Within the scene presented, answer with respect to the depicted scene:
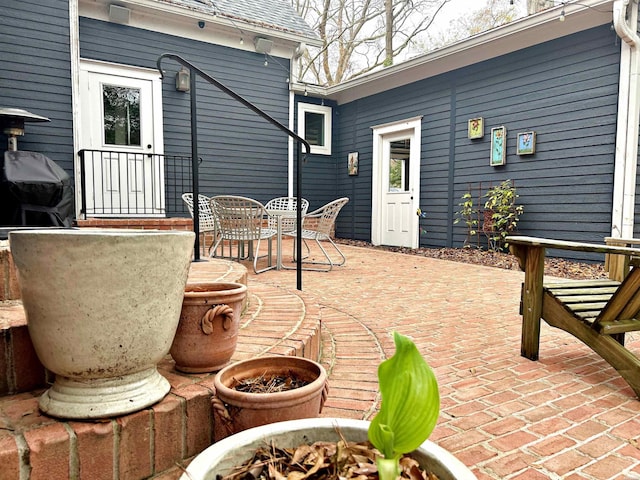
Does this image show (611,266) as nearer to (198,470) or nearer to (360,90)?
(198,470)

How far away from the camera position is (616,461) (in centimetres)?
123

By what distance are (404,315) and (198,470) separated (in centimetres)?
227

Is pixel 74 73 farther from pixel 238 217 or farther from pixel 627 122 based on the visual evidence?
pixel 627 122

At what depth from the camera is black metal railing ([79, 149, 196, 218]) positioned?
5738mm

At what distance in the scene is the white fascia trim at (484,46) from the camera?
16.1 ft

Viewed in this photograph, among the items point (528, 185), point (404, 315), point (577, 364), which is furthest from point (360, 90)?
point (577, 364)

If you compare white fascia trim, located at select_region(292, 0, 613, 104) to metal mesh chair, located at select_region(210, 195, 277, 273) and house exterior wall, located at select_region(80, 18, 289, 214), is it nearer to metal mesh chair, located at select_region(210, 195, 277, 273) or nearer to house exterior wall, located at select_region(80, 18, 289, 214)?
house exterior wall, located at select_region(80, 18, 289, 214)

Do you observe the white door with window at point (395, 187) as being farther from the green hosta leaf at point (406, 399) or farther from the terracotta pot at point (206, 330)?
the green hosta leaf at point (406, 399)

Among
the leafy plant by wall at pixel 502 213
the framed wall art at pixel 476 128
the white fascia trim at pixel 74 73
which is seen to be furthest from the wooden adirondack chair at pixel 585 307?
the white fascia trim at pixel 74 73

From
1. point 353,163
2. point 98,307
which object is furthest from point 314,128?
point 98,307

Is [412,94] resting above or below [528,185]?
above

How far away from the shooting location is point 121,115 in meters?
6.10

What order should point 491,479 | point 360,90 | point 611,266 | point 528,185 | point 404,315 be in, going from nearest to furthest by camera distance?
point 491,479 → point 611,266 → point 404,315 → point 528,185 → point 360,90

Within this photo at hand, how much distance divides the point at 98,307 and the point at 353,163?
7.61 m
